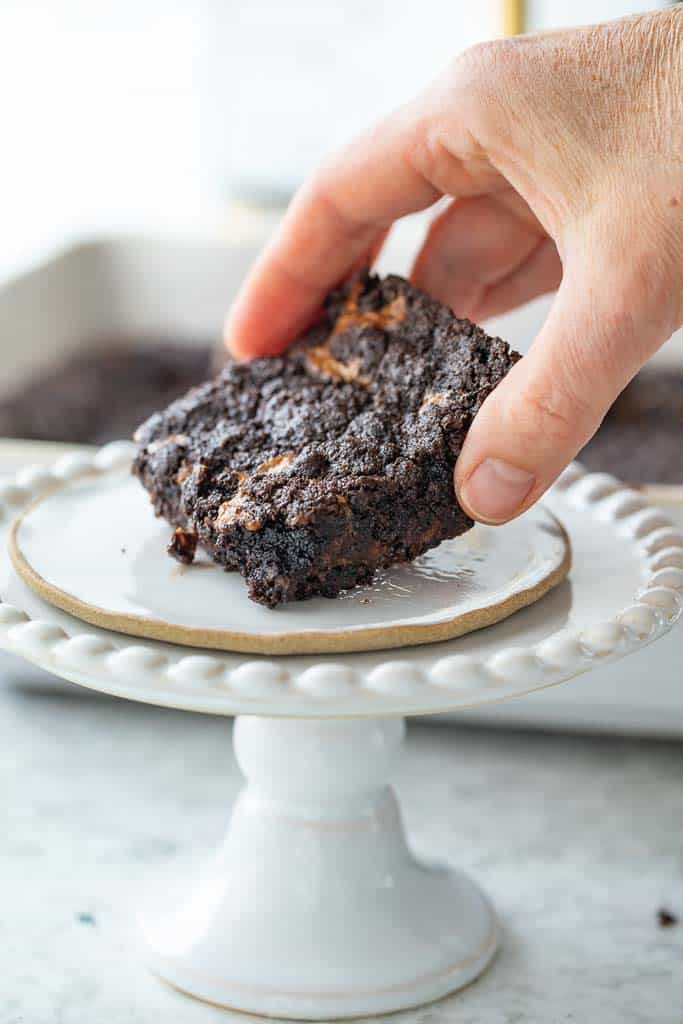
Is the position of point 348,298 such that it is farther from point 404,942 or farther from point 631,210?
point 404,942

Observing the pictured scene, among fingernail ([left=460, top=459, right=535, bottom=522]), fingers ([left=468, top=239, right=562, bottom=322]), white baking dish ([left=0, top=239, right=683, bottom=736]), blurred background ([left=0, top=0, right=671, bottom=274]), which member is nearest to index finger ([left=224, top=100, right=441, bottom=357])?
fingers ([left=468, top=239, right=562, bottom=322])

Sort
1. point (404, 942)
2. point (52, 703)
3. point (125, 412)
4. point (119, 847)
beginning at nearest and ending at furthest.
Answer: point (404, 942) < point (119, 847) < point (52, 703) < point (125, 412)

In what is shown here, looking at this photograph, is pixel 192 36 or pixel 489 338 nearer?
Answer: pixel 489 338

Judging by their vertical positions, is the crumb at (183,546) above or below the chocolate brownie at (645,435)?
above

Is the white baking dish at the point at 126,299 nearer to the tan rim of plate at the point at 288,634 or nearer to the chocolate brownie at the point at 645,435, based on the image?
the chocolate brownie at the point at 645,435

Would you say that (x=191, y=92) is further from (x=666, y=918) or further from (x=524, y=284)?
(x=666, y=918)

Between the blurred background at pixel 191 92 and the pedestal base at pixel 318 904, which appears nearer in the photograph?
the pedestal base at pixel 318 904

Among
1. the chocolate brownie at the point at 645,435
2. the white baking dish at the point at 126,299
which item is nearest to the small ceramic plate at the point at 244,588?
the chocolate brownie at the point at 645,435

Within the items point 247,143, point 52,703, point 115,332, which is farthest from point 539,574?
point 247,143
